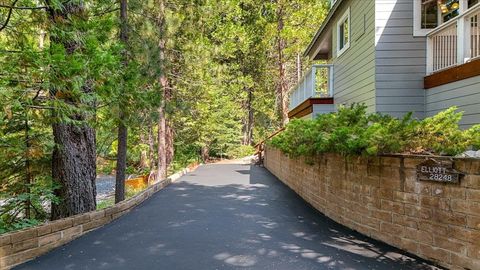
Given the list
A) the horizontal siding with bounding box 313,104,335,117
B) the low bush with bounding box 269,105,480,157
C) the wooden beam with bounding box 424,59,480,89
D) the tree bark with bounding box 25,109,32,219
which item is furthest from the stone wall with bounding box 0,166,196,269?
the horizontal siding with bounding box 313,104,335,117

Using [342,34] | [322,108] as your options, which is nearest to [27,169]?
[322,108]

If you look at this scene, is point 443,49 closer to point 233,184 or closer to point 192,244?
point 192,244

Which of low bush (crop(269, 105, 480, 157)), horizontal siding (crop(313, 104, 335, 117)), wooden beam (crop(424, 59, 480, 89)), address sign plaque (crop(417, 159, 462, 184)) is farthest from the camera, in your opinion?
horizontal siding (crop(313, 104, 335, 117))

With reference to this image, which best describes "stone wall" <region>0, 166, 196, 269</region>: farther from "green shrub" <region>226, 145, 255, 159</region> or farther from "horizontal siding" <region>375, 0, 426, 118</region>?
"green shrub" <region>226, 145, 255, 159</region>

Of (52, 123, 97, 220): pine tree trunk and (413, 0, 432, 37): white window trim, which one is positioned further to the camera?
(413, 0, 432, 37): white window trim

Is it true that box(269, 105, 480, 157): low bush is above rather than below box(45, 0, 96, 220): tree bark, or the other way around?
above

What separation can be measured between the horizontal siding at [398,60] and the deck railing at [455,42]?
0.30 metres

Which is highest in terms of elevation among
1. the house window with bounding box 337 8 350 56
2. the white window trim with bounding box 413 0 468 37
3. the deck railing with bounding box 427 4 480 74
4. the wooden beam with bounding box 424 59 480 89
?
the house window with bounding box 337 8 350 56

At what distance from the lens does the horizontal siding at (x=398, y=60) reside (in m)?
7.91

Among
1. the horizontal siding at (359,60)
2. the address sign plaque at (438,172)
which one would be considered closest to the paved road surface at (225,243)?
the address sign plaque at (438,172)

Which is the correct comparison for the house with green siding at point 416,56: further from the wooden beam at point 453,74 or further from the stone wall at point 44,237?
the stone wall at point 44,237

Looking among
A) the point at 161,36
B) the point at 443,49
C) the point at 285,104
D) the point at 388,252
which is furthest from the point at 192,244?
the point at 285,104

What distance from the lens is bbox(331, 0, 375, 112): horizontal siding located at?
27.6 ft

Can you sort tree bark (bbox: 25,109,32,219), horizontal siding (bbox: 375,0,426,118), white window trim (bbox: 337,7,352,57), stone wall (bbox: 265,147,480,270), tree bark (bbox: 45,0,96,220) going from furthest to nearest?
white window trim (bbox: 337,7,352,57) < horizontal siding (bbox: 375,0,426,118) < tree bark (bbox: 45,0,96,220) < tree bark (bbox: 25,109,32,219) < stone wall (bbox: 265,147,480,270)
